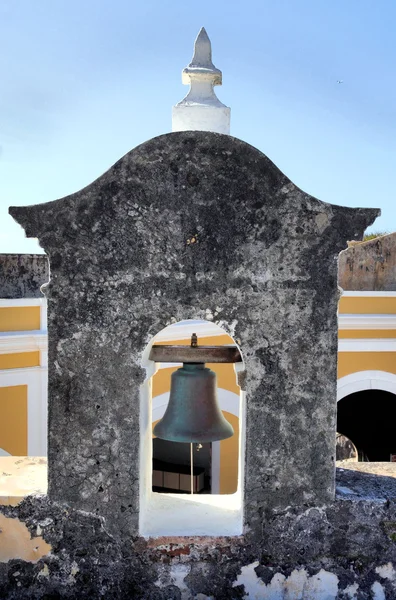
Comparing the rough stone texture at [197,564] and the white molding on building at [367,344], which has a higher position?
the white molding on building at [367,344]

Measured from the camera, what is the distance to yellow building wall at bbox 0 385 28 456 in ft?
19.3

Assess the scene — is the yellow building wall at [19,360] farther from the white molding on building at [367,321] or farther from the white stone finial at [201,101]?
the white stone finial at [201,101]

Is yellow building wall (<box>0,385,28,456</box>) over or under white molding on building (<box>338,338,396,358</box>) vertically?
under

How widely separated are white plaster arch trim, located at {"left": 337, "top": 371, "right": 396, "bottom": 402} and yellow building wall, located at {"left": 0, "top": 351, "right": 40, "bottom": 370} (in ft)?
12.9

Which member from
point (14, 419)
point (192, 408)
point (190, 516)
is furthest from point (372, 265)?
point (190, 516)

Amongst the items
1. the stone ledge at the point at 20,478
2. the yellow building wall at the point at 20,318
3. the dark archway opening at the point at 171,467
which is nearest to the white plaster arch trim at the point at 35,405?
the yellow building wall at the point at 20,318

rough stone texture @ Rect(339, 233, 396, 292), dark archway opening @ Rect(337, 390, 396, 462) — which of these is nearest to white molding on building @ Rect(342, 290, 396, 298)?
rough stone texture @ Rect(339, 233, 396, 292)

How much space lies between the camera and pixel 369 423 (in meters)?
8.73

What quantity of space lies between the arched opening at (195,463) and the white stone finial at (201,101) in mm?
999

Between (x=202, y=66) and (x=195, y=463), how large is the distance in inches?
252

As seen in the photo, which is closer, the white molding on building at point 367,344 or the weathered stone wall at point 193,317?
the weathered stone wall at point 193,317

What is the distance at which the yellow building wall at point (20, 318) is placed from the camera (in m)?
5.98

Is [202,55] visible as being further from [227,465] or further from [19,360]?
[227,465]

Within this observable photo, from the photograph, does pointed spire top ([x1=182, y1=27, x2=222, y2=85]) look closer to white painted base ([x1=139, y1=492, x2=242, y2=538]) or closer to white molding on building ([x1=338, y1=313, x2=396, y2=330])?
white painted base ([x1=139, y1=492, x2=242, y2=538])
